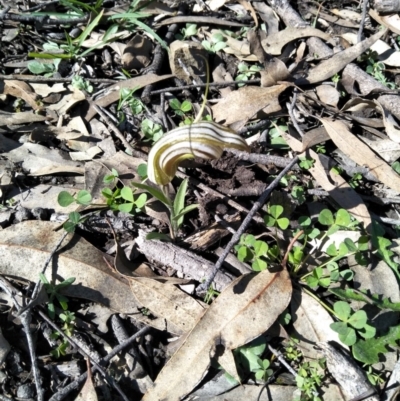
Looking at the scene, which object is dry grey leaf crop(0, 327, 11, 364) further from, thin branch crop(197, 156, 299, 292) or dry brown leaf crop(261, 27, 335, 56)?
dry brown leaf crop(261, 27, 335, 56)

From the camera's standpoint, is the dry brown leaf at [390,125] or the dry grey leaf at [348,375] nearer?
the dry grey leaf at [348,375]

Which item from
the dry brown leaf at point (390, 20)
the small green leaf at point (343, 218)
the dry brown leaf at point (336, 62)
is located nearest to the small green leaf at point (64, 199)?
the small green leaf at point (343, 218)

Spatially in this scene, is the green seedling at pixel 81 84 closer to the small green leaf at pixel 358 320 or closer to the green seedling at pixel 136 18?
the green seedling at pixel 136 18

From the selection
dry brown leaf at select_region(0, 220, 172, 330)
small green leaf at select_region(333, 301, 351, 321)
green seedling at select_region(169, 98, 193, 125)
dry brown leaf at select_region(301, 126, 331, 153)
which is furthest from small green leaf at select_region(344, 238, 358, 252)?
green seedling at select_region(169, 98, 193, 125)

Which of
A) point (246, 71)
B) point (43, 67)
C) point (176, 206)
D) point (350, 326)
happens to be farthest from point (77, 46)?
point (350, 326)

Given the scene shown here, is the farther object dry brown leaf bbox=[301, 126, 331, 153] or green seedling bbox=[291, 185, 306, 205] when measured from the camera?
dry brown leaf bbox=[301, 126, 331, 153]

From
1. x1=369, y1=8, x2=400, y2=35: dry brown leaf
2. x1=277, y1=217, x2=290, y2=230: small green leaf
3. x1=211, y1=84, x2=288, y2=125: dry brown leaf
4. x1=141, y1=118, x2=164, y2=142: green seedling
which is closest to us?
x1=277, y1=217, x2=290, y2=230: small green leaf

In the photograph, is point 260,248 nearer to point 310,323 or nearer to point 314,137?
point 310,323
